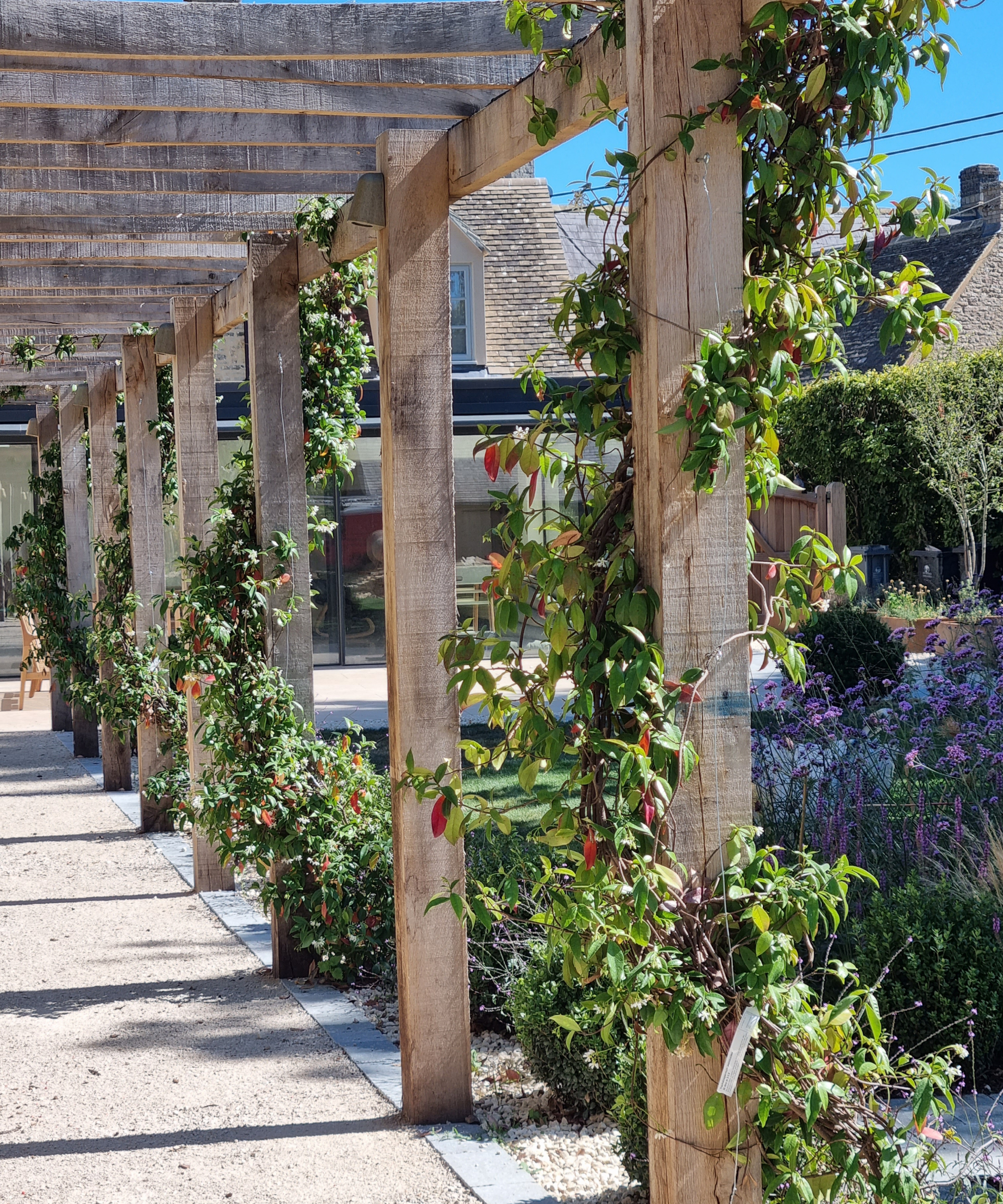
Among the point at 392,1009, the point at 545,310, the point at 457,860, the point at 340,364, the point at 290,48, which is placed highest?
the point at 545,310

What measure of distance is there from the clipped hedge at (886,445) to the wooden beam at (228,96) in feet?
44.4

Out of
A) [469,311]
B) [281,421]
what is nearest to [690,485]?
[281,421]

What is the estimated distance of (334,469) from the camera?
532 cm

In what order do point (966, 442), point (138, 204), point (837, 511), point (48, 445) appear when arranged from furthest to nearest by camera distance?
1. point (837, 511)
2. point (966, 442)
3. point (48, 445)
4. point (138, 204)

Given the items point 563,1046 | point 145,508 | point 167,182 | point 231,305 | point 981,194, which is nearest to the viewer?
point 563,1046

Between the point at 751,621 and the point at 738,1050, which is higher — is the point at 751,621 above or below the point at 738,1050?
above

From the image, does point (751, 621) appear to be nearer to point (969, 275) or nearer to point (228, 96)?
point (228, 96)

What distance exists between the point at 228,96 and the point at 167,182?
1.04 m

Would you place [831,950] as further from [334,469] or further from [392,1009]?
[334,469]

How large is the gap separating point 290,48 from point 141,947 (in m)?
3.86

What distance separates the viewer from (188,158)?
4.28 metres

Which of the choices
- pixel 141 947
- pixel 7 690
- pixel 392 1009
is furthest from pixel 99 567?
pixel 7 690

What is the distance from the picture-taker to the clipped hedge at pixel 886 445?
53.8ft

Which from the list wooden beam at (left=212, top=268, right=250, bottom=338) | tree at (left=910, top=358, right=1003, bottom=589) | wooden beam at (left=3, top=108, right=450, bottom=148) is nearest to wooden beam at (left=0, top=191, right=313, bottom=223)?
wooden beam at (left=212, top=268, right=250, bottom=338)
